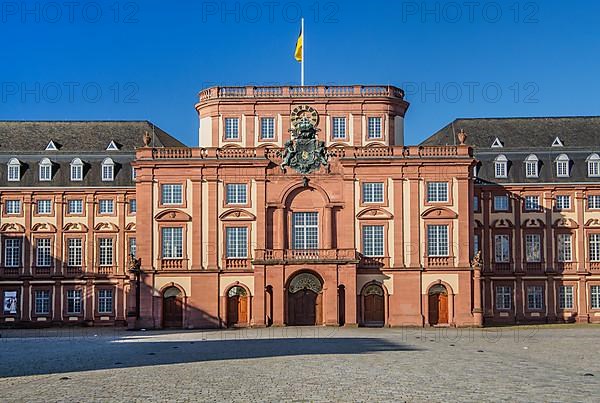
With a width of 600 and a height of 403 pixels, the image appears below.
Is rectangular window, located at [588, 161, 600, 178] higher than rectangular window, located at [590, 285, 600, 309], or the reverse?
rectangular window, located at [588, 161, 600, 178]

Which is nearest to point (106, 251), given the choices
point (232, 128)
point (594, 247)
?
point (232, 128)

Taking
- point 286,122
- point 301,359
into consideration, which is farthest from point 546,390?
point 286,122

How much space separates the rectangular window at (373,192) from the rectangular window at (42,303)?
24.2 meters

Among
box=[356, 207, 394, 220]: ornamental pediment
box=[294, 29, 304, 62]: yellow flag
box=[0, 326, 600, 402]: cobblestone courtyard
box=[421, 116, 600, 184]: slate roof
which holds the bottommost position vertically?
box=[0, 326, 600, 402]: cobblestone courtyard

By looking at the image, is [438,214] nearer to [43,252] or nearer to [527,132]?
[527,132]

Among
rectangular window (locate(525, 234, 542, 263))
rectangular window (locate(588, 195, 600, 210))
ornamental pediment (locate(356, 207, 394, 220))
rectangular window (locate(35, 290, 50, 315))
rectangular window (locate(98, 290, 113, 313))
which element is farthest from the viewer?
rectangular window (locate(525, 234, 542, 263))

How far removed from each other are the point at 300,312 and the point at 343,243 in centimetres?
514

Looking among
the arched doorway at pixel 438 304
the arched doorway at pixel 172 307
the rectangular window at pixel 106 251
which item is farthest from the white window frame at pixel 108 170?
the arched doorway at pixel 438 304

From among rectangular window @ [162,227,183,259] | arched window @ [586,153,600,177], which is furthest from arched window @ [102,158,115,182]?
arched window @ [586,153,600,177]

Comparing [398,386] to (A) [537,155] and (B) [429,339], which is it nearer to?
(B) [429,339]

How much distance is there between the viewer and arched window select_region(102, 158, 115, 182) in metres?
70.5

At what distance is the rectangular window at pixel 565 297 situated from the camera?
69.2 meters

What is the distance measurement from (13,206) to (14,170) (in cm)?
265

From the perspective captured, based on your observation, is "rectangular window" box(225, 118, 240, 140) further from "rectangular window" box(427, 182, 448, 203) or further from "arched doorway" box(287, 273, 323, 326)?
"rectangular window" box(427, 182, 448, 203)
